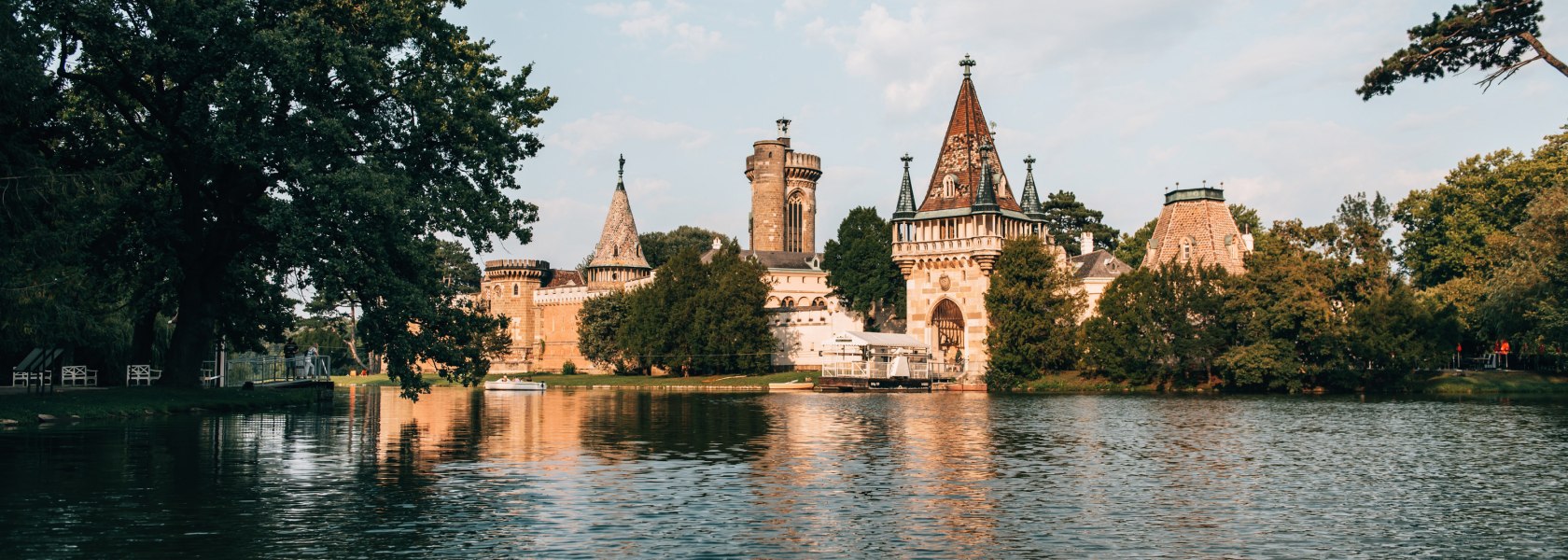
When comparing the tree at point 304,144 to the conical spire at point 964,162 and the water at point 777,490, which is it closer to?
the water at point 777,490

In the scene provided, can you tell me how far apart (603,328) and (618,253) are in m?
16.8

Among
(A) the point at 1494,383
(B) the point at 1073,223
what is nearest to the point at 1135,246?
(B) the point at 1073,223

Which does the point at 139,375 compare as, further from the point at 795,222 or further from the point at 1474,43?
the point at 795,222

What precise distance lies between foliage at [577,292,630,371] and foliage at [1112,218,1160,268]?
36.3 m

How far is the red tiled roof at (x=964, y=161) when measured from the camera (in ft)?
254

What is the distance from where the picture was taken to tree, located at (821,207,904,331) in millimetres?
88188

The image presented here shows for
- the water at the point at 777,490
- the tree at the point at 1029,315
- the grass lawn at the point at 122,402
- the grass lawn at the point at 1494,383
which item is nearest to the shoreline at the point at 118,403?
the grass lawn at the point at 122,402

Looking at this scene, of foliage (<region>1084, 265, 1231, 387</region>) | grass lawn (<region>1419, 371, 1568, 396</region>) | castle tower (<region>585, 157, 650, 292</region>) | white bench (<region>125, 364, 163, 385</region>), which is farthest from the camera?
castle tower (<region>585, 157, 650, 292</region>)

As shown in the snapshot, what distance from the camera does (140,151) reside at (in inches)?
1196

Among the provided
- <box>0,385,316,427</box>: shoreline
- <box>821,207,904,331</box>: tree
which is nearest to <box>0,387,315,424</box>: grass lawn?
<box>0,385,316,427</box>: shoreline

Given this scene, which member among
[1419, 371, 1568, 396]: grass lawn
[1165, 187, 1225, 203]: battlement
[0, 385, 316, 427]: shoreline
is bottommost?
[1419, 371, 1568, 396]: grass lawn

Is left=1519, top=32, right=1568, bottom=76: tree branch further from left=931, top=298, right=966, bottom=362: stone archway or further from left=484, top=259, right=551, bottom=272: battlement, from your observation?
left=484, top=259, right=551, bottom=272: battlement

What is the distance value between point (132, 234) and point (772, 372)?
192 feet

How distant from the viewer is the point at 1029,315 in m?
69.6
